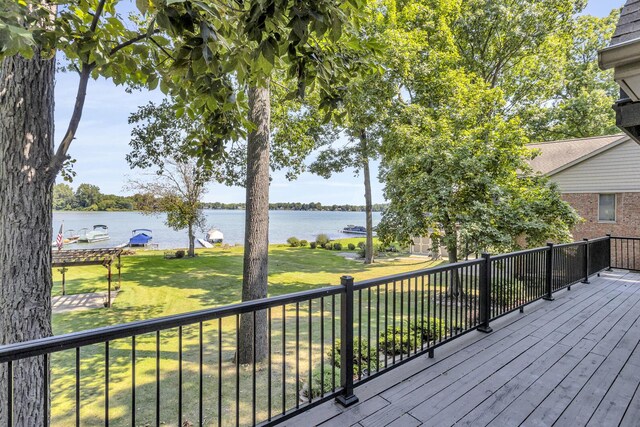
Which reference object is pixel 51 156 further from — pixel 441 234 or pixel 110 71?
pixel 441 234

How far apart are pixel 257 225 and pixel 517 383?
146 inches

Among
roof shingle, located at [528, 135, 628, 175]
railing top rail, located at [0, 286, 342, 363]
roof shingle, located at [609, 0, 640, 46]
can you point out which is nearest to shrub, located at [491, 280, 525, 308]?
roof shingle, located at [609, 0, 640, 46]

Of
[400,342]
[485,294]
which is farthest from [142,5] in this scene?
[485,294]

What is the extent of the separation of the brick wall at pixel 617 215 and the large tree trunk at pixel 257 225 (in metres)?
12.1

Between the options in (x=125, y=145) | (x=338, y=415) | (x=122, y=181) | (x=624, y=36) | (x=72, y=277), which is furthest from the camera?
(x=122, y=181)

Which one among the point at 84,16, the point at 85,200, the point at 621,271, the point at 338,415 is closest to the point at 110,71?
the point at 84,16

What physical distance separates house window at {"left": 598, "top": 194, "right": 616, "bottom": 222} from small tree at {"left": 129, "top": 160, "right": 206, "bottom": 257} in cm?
1765

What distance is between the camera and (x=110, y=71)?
2.53m

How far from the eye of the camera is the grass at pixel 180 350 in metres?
3.96

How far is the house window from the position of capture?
475 inches

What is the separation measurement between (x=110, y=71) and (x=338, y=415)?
3160mm

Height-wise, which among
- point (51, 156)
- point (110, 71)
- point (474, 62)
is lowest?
point (51, 156)

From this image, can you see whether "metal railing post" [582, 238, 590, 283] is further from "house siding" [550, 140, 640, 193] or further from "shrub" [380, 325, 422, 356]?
"house siding" [550, 140, 640, 193]

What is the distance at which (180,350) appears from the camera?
1925 mm
